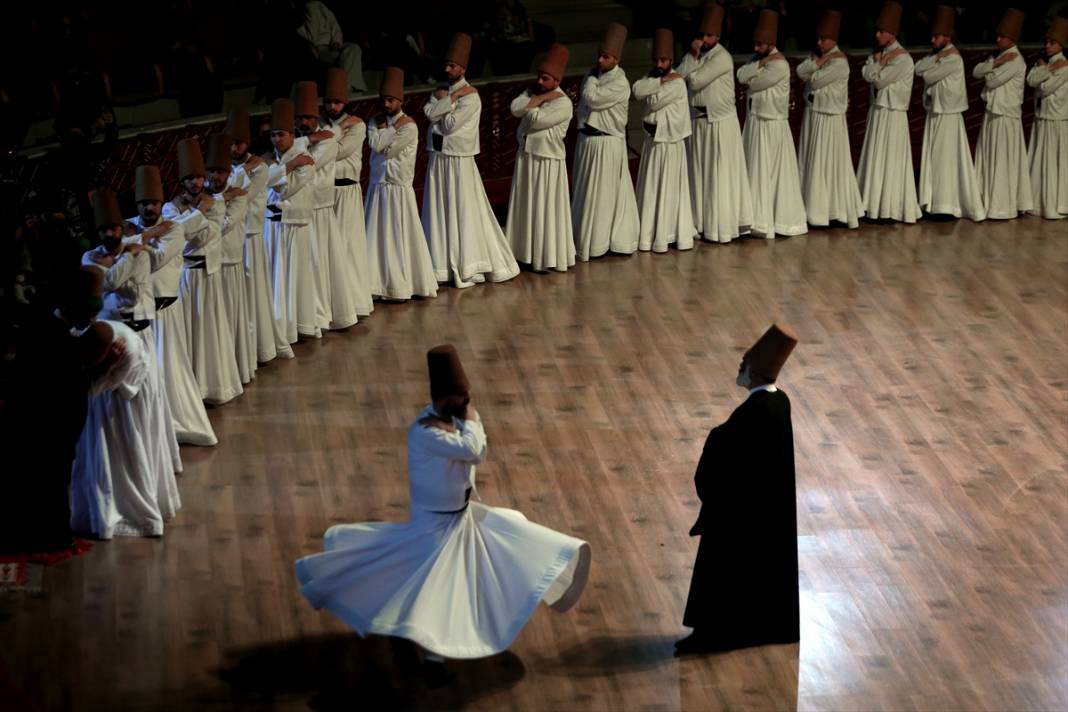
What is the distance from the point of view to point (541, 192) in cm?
1235

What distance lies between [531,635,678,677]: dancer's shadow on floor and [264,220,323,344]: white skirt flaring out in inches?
159

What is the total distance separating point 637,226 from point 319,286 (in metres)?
3.08

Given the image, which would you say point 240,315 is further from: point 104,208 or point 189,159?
point 104,208

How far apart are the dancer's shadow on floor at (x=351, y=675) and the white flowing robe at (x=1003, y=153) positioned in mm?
8196

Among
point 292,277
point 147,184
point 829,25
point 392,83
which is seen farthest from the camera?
point 829,25

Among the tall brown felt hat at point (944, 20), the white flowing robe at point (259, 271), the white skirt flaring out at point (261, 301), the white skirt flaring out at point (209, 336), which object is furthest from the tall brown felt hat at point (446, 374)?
the tall brown felt hat at point (944, 20)

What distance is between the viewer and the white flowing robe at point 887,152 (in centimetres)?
1353

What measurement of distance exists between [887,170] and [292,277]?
5.58m

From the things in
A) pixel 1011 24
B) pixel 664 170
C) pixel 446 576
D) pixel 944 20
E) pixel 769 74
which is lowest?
pixel 446 576

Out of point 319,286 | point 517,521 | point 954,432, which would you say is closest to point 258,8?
point 319,286

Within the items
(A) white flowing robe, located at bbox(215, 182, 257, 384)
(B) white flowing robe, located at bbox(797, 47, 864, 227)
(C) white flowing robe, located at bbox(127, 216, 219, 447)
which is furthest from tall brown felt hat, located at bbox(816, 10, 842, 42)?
(C) white flowing robe, located at bbox(127, 216, 219, 447)

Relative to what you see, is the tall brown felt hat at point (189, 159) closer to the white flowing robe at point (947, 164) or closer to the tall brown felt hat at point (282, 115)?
the tall brown felt hat at point (282, 115)

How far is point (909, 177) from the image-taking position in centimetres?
1380

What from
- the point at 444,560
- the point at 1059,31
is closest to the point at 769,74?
the point at 1059,31
